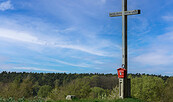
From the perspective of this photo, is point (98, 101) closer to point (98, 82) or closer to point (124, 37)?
point (124, 37)

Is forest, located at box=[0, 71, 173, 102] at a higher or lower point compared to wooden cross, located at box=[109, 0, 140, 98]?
lower

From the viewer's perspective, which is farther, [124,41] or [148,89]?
[148,89]

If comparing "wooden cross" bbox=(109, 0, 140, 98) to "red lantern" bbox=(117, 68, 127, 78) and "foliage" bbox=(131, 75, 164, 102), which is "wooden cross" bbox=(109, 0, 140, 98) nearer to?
"red lantern" bbox=(117, 68, 127, 78)

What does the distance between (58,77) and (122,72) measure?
194 feet

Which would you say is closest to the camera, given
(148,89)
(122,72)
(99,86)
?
(122,72)

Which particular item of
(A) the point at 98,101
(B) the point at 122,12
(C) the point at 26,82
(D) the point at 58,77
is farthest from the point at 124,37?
(D) the point at 58,77

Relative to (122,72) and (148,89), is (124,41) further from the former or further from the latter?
(148,89)

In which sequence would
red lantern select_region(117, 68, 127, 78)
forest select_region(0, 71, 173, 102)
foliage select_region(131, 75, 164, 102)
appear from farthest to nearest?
foliage select_region(131, 75, 164, 102), forest select_region(0, 71, 173, 102), red lantern select_region(117, 68, 127, 78)

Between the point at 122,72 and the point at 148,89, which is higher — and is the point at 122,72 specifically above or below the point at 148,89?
above

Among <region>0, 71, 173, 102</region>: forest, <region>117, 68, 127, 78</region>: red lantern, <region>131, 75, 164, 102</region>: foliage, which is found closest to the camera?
<region>117, 68, 127, 78</region>: red lantern

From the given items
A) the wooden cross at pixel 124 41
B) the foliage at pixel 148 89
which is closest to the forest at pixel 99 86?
the foliage at pixel 148 89

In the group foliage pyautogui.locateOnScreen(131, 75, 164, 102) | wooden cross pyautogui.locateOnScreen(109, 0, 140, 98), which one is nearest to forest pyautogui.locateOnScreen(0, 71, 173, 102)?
foliage pyautogui.locateOnScreen(131, 75, 164, 102)

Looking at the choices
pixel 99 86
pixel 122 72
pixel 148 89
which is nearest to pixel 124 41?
pixel 122 72

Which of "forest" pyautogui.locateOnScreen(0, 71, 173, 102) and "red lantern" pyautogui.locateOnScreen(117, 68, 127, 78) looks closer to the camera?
"red lantern" pyautogui.locateOnScreen(117, 68, 127, 78)
